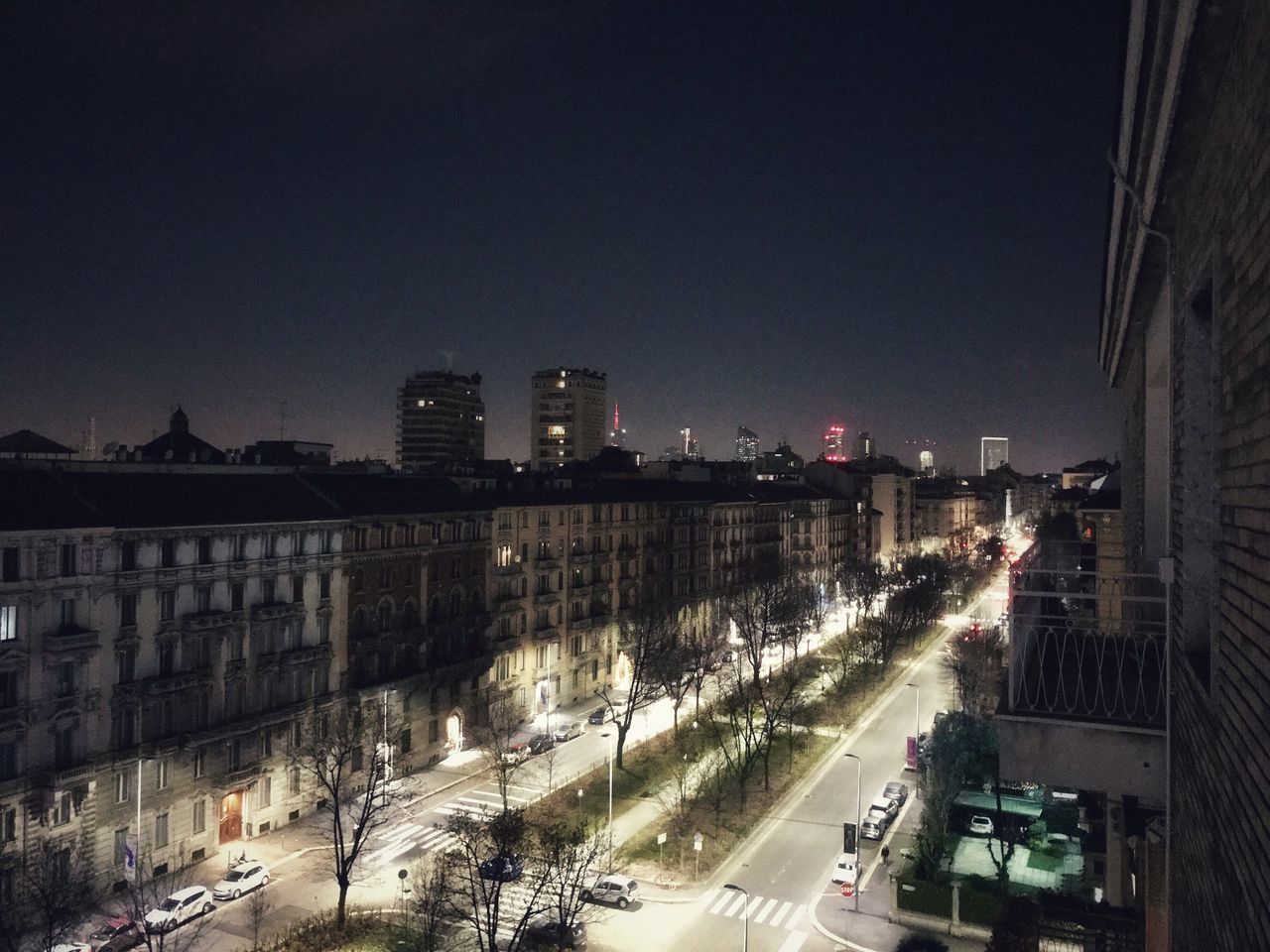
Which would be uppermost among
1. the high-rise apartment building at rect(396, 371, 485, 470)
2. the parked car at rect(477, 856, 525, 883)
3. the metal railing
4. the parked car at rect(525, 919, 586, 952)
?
the high-rise apartment building at rect(396, 371, 485, 470)

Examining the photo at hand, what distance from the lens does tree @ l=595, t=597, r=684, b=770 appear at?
47094mm

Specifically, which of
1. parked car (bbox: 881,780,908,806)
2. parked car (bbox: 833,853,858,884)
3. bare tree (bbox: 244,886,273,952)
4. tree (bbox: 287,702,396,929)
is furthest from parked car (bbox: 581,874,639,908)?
parked car (bbox: 881,780,908,806)

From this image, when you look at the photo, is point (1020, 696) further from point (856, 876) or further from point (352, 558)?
point (352, 558)

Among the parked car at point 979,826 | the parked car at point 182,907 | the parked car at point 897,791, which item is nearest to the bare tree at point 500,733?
the parked car at point 182,907

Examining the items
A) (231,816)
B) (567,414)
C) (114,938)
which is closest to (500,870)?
(114,938)

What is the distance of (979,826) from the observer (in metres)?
39.5

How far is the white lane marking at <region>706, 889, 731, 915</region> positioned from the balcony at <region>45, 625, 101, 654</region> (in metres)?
22.8

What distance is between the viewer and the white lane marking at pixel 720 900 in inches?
1237

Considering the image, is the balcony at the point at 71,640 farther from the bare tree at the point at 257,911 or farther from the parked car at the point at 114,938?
the bare tree at the point at 257,911

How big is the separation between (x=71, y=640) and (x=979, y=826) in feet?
118

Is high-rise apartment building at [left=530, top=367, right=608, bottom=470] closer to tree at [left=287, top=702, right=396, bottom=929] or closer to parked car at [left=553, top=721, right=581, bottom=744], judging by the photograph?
parked car at [left=553, top=721, right=581, bottom=744]

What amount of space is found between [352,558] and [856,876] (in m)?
25.3

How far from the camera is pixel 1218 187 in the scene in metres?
5.95

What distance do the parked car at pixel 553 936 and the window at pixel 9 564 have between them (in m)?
19.6
